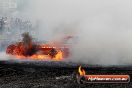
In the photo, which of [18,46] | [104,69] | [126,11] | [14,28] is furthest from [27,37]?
[14,28]

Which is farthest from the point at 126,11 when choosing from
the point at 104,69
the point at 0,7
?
the point at 0,7

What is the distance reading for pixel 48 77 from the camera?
38.3 m

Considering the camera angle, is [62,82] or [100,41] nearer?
[62,82]

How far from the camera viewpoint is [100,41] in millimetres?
58344

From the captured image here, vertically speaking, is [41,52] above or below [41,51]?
below

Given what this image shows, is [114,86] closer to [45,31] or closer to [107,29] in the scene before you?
[107,29]

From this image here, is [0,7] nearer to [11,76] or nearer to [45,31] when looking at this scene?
[45,31]

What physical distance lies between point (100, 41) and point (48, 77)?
21.2m

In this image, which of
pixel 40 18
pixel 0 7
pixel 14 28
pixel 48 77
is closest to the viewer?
pixel 48 77

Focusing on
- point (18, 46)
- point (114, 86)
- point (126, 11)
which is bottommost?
point (114, 86)

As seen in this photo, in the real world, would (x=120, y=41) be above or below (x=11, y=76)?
above

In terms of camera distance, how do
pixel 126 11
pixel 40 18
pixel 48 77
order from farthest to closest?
pixel 40 18, pixel 126 11, pixel 48 77

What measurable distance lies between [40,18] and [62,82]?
30.5 meters

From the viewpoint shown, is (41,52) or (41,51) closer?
(41,51)
